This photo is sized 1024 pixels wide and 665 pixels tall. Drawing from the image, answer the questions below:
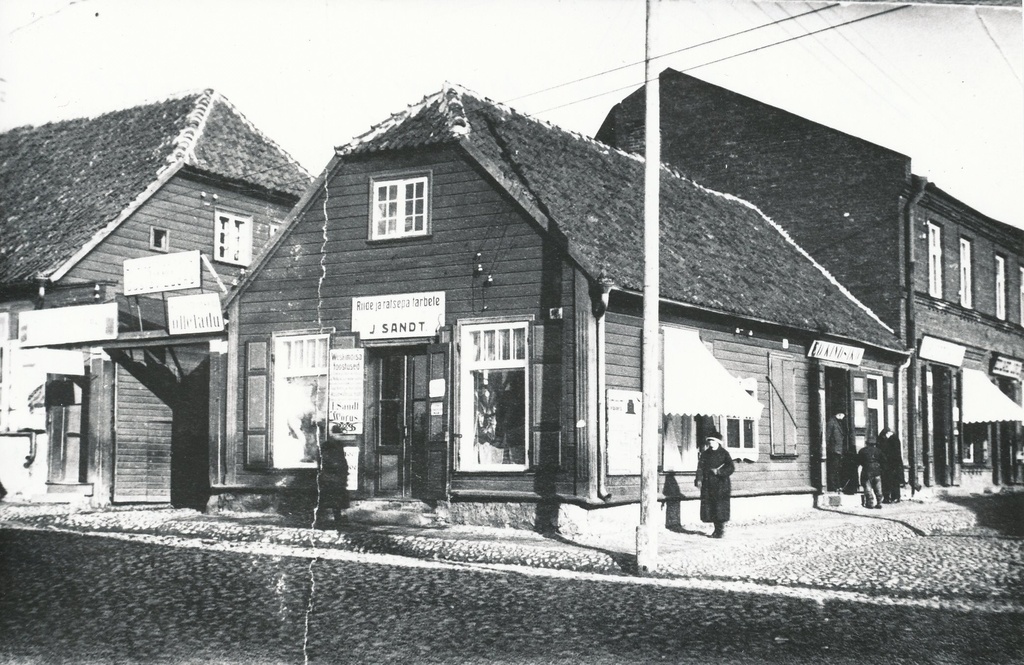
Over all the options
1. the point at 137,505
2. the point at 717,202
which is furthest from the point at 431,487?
the point at 717,202

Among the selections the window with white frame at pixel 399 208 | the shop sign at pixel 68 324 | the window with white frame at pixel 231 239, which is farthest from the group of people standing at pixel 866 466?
the shop sign at pixel 68 324

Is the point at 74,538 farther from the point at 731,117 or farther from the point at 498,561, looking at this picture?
the point at 731,117

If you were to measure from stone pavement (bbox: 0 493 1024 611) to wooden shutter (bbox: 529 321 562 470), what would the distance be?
1.14 m

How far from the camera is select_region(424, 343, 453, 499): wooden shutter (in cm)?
1596

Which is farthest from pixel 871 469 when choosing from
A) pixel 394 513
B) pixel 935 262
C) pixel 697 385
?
pixel 394 513

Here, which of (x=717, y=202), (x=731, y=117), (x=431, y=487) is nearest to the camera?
(x=431, y=487)

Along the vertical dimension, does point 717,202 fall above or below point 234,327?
above

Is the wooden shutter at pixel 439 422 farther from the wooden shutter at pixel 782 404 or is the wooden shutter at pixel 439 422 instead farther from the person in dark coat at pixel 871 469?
the person in dark coat at pixel 871 469

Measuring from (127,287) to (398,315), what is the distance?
16.4 feet

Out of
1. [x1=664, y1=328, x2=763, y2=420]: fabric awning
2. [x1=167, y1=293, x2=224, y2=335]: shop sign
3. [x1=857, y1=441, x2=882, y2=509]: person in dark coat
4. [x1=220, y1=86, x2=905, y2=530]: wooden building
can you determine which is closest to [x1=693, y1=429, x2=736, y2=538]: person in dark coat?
[x1=664, y1=328, x2=763, y2=420]: fabric awning

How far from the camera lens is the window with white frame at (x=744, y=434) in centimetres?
1862

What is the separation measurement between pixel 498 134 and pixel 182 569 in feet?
28.4

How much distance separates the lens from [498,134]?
17125 millimetres

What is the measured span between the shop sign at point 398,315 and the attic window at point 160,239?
4139mm
